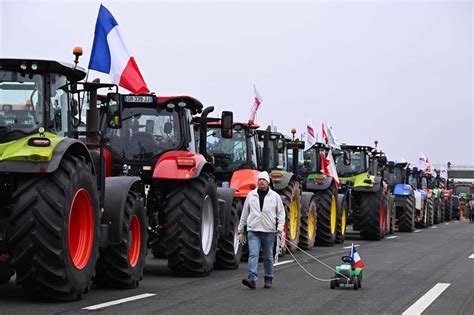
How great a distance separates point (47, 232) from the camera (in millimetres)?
9523

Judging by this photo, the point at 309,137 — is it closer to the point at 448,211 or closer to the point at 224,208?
the point at 224,208

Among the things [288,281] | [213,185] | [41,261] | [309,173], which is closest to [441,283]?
[288,281]

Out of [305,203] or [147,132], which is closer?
[147,132]

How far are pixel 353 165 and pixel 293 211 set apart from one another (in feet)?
25.1

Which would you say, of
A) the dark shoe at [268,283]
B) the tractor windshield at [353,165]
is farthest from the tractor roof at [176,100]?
the tractor windshield at [353,165]

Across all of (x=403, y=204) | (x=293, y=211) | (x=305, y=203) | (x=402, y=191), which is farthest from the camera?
(x=403, y=204)

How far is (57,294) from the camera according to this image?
9.89m

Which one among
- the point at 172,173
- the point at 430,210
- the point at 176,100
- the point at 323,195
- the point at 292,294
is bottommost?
the point at 430,210

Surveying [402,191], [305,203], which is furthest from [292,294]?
[402,191]

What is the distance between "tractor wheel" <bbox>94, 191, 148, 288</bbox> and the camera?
38.4 ft

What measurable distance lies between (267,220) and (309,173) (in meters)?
11.8

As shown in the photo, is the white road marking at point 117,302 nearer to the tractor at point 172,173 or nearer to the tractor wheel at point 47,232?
the tractor wheel at point 47,232

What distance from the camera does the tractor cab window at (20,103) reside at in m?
10.2

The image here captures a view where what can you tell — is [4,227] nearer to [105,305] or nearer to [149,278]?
[105,305]
